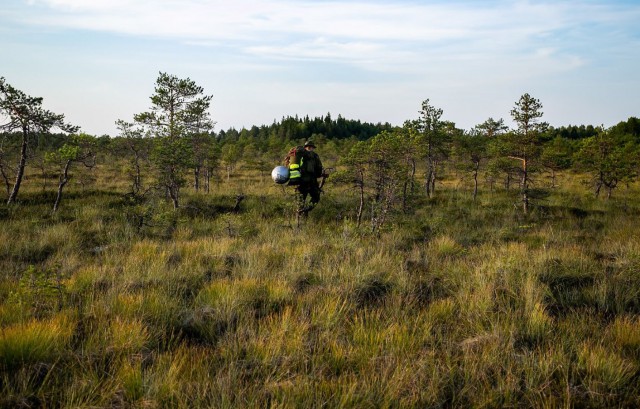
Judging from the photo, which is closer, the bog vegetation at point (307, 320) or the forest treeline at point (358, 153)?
the bog vegetation at point (307, 320)

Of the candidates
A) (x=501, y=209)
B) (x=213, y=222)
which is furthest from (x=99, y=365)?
(x=501, y=209)

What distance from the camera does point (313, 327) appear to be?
11.1 ft

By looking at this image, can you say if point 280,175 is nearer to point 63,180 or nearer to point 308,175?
point 308,175

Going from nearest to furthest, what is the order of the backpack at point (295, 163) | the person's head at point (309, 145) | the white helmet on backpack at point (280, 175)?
the white helmet on backpack at point (280, 175), the backpack at point (295, 163), the person's head at point (309, 145)

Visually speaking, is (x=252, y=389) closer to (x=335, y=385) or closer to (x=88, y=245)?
(x=335, y=385)

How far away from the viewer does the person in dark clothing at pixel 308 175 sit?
9.12 m

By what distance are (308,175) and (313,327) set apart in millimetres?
6135

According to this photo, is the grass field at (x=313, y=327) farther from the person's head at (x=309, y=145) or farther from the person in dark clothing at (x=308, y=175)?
the person's head at (x=309, y=145)

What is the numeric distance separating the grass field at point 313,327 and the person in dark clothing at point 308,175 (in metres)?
2.67

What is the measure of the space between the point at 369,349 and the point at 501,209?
1441 centimetres

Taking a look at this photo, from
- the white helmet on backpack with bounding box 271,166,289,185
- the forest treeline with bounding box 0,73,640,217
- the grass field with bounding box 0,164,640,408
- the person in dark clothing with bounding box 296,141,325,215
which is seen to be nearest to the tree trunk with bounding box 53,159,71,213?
the forest treeline with bounding box 0,73,640,217

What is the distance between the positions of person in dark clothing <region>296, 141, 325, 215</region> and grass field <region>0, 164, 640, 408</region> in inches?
105

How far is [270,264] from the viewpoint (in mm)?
5898

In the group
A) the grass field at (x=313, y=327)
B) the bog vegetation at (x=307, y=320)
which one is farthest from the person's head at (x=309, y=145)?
the grass field at (x=313, y=327)
